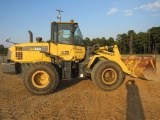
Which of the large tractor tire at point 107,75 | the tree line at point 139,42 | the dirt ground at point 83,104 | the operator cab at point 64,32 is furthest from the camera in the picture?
the tree line at point 139,42

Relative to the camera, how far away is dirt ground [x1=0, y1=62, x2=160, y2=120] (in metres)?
6.23

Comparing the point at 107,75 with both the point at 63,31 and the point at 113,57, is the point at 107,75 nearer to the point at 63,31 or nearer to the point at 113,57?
the point at 113,57

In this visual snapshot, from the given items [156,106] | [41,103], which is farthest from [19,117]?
[156,106]

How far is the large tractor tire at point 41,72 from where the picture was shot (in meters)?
8.97

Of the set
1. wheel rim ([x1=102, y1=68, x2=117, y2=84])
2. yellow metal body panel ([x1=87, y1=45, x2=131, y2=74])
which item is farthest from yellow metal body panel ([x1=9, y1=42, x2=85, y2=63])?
wheel rim ([x1=102, y1=68, x2=117, y2=84])

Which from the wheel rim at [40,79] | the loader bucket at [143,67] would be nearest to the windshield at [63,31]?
the wheel rim at [40,79]

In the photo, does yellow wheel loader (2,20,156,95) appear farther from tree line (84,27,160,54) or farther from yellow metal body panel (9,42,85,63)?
tree line (84,27,160,54)

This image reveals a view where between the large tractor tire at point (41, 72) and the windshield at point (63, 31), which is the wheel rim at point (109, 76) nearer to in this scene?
the large tractor tire at point (41, 72)

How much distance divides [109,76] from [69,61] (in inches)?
70.6

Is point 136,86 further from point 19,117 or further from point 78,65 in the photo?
point 19,117

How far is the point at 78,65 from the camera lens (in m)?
10.1

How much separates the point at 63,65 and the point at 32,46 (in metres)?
1.50

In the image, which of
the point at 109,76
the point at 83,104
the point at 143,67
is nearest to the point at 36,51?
the point at 109,76

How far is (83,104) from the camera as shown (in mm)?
7434
